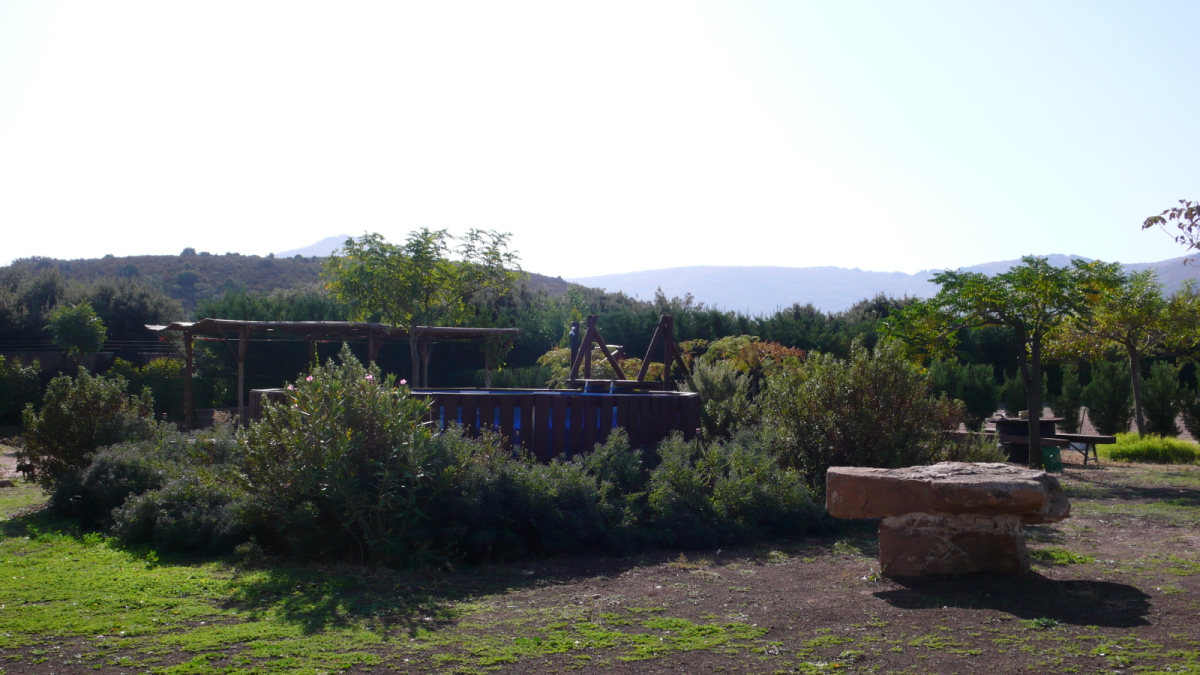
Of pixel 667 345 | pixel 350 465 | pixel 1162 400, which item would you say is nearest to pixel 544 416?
pixel 350 465

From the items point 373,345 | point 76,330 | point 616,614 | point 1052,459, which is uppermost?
point 76,330

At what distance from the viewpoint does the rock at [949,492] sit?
4.46 metres

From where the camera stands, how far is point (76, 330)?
19.9 m

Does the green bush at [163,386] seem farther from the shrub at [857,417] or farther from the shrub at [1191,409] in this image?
the shrub at [1191,409]

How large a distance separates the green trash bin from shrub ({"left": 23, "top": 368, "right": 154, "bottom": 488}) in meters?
11.6

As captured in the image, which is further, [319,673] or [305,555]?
[305,555]

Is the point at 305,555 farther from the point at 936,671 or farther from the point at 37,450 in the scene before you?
the point at 37,450

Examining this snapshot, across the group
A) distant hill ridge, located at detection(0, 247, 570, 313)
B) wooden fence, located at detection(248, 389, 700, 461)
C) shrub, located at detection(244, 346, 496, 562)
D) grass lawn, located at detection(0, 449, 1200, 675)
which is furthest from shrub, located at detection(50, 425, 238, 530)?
distant hill ridge, located at detection(0, 247, 570, 313)

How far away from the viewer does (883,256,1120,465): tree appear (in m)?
9.89

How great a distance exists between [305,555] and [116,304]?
25251 millimetres

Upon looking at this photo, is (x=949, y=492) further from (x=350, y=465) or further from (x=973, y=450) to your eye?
(x=973, y=450)

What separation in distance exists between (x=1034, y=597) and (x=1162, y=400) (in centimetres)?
1366

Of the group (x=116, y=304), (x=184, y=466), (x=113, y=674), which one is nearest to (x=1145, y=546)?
(x=113, y=674)

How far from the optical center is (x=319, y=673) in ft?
10.8
